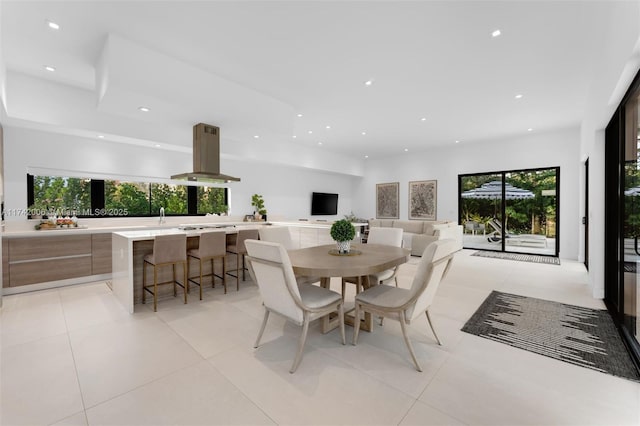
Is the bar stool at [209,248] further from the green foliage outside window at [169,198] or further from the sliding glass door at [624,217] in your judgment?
the sliding glass door at [624,217]

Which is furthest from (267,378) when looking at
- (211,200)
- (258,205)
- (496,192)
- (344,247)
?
(496,192)

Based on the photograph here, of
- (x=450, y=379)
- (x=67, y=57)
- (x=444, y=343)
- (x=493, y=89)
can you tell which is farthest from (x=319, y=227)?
(x=67, y=57)

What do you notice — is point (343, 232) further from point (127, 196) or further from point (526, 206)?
point (526, 206)

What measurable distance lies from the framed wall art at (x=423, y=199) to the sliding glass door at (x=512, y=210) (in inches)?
29.3

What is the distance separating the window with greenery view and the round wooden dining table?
442cm

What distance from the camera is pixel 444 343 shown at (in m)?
2.48

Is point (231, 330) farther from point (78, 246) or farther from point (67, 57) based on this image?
point (67, 57)

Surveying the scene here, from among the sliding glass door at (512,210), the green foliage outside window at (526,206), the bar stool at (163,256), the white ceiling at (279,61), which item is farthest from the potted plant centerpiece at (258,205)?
the green foliage outside window at (526,206)

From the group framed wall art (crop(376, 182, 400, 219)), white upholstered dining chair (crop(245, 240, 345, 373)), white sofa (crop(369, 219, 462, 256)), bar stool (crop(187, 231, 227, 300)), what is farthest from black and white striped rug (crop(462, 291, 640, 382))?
framed wall art (crop(376, 182, 400, 219))

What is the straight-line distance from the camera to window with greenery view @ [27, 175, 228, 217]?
4.59m

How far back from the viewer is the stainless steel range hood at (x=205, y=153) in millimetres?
4402

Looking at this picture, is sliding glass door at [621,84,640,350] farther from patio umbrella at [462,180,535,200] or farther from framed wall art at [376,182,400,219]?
framed wall art at [376,182,400,219]

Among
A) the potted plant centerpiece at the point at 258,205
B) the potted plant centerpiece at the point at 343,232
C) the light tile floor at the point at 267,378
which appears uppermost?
the potted plant centerpiece at the point at 258,205

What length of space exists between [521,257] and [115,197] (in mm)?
9011
